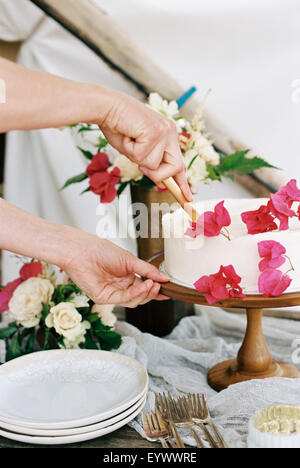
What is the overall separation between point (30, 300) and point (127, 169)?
1.29 ft

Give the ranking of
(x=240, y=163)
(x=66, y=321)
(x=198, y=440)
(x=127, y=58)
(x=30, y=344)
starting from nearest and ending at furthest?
(x=198, y=440)
(x=66, y=321)
(x=30, y=344)
(x=240, y=163)
(x=127, y=58)

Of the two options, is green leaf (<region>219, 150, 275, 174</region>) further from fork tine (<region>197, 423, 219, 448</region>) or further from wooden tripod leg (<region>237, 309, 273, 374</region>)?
fork tine (<region>197, 423, 219, 448</region>)

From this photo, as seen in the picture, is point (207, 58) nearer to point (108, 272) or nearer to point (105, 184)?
point (105, 184)

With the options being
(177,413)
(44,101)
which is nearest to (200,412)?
(177,413)

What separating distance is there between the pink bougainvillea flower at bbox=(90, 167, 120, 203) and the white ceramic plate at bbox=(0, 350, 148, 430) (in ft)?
1.38

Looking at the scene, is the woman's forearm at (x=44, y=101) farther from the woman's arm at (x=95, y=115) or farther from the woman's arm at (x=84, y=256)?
the woman's arm at (x=84, y=256)

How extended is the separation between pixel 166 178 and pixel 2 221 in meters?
0.33

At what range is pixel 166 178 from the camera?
1.13 metres

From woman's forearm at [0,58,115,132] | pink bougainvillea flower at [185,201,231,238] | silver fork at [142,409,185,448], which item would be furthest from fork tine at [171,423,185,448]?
woman's forearm at [0,58,115,132]

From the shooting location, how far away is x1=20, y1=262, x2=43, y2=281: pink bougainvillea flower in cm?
135

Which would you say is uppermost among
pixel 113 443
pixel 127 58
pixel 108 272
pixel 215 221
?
pixel 127 58

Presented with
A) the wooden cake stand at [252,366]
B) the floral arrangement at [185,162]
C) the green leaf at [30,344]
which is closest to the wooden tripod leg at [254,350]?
the wooden cake stand at [252,366]

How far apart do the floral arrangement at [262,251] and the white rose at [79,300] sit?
34 centimetres

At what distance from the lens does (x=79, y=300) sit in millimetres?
1279
